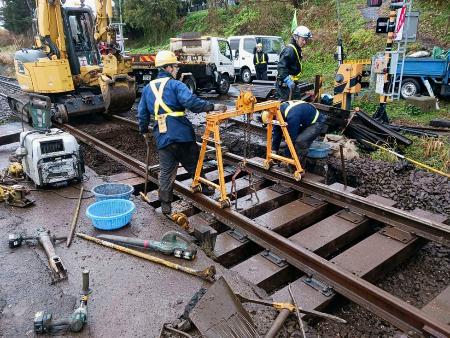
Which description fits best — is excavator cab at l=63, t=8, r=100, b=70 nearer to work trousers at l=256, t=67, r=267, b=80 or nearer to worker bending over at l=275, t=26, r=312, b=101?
worker bending over at l=275, t=26, r=312, b=101

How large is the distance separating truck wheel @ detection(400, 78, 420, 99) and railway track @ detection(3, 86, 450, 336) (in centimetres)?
795

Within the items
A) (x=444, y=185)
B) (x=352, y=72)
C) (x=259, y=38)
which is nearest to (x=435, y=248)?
(x=444, y=185)

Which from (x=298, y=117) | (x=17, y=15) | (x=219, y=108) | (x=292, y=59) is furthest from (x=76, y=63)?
(x=17, y=15)

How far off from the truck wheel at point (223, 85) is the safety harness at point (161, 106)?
11.4 metres

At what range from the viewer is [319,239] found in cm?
449

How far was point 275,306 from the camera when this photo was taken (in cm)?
320

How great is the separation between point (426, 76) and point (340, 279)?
1011 centimetres

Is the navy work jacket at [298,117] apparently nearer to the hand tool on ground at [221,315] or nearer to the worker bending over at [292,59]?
the worker bending over at [292,59]

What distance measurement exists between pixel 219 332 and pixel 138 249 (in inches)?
61.3

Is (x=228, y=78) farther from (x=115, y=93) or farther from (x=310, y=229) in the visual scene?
(x=310, y=229)

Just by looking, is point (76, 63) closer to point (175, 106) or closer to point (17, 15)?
point (175, 106)

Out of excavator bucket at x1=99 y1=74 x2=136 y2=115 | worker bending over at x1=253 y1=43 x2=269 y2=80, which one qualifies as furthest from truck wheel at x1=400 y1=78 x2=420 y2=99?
excavator bucket at x1=99 y1=74 x2=136 y2=115

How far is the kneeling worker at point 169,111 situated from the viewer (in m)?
4.77

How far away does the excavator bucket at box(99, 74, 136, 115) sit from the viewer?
9.97 m
